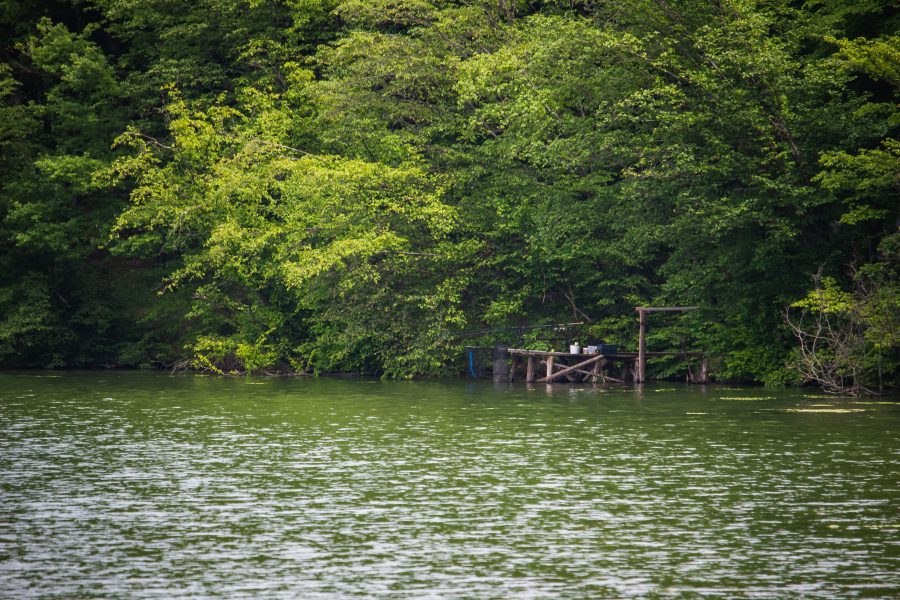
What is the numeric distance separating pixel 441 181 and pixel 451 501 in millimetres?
27065

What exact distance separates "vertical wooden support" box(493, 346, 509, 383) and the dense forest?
2.42 feet

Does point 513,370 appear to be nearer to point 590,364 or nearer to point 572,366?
point 590,364

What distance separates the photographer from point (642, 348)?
38.9 metres

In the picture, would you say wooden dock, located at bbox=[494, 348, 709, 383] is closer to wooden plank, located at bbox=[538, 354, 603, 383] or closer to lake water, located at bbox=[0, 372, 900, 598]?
wooden plank, located at bbox=[538, 354, 603, 383]

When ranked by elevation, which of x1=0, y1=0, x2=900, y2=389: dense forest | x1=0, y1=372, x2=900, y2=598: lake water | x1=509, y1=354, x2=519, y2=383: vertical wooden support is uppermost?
x1=0, y1=0, x2=900, y2=389: dense forest

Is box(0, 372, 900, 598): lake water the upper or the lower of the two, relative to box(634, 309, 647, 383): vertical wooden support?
lower

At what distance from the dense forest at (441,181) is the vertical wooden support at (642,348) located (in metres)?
1.12

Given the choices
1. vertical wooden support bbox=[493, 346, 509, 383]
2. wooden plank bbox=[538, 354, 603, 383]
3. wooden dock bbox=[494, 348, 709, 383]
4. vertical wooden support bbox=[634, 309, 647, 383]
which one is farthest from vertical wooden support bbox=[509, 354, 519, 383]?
vertical wooden support bbox=[634, 309, 647, 383]

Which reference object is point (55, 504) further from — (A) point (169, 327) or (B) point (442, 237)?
A: (A) point (169, 327)

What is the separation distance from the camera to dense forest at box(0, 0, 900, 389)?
3553 cm

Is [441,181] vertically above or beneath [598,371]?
above

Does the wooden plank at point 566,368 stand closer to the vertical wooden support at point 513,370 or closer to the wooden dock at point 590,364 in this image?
the wooden dock at point 590,364

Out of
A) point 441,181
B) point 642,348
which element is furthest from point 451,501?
point 441,181

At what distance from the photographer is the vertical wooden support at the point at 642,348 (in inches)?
1517
